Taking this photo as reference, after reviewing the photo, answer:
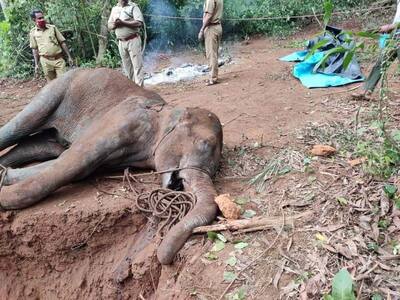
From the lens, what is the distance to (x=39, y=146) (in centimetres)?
551

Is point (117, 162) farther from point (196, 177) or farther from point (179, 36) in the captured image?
point (179, 36)

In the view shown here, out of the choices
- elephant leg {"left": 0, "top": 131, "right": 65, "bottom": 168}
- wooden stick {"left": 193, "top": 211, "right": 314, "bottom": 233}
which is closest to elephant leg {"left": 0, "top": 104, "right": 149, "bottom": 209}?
elephant leg {"left": 0, "top": 131, "right": 65, "bottom": 168}

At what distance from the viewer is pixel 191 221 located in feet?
12.2

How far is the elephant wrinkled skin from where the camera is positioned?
4418 mm

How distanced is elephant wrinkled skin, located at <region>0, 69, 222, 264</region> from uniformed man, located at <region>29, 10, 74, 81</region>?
10.8ft

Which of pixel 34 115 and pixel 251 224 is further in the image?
pixel 34 115

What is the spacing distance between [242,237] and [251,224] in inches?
5.2

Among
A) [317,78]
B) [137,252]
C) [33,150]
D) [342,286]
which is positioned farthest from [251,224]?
[317,78]

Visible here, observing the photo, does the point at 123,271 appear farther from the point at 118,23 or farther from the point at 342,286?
the point at 118,23

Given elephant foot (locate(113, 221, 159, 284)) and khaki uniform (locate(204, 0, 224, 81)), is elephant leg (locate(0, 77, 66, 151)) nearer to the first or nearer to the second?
elephant foot (locate(113, 221, 159, 284))

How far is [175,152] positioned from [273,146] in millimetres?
1232

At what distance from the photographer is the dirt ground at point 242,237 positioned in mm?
3096

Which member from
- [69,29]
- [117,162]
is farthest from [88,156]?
[69,29]

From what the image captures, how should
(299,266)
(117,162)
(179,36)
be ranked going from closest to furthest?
(299,266) < (117,162) < (179,36)
